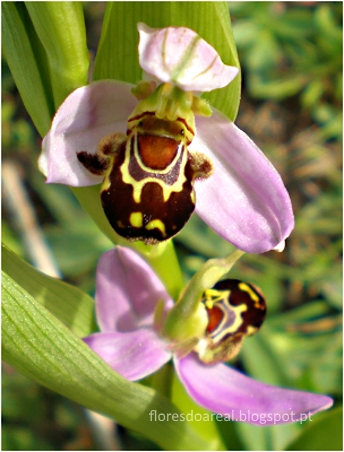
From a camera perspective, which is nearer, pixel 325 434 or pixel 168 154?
pixel 168 154

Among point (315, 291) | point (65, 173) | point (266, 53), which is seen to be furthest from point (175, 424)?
point (266, 53)

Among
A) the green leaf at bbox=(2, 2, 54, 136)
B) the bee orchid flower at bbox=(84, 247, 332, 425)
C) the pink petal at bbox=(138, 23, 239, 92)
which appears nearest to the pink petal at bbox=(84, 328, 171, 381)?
the bee orchid flower at bbox=(84, 247, 332, 425)

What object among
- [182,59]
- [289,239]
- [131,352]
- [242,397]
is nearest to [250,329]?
[242,397]

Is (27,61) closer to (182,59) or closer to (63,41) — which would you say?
(63,41)

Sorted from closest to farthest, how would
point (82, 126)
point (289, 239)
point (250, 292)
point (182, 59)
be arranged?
1. point (182, 59)
2. point (82, 126)
3. point (250, 292)
4. point (289, 239)

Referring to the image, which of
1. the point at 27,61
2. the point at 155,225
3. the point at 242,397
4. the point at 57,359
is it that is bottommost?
the point at 242,397

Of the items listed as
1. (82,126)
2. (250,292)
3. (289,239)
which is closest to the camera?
(82,126)

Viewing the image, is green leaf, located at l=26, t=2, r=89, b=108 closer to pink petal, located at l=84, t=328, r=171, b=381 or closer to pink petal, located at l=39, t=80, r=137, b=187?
pink petal, located at l=39, t=80, r=137, b=187
